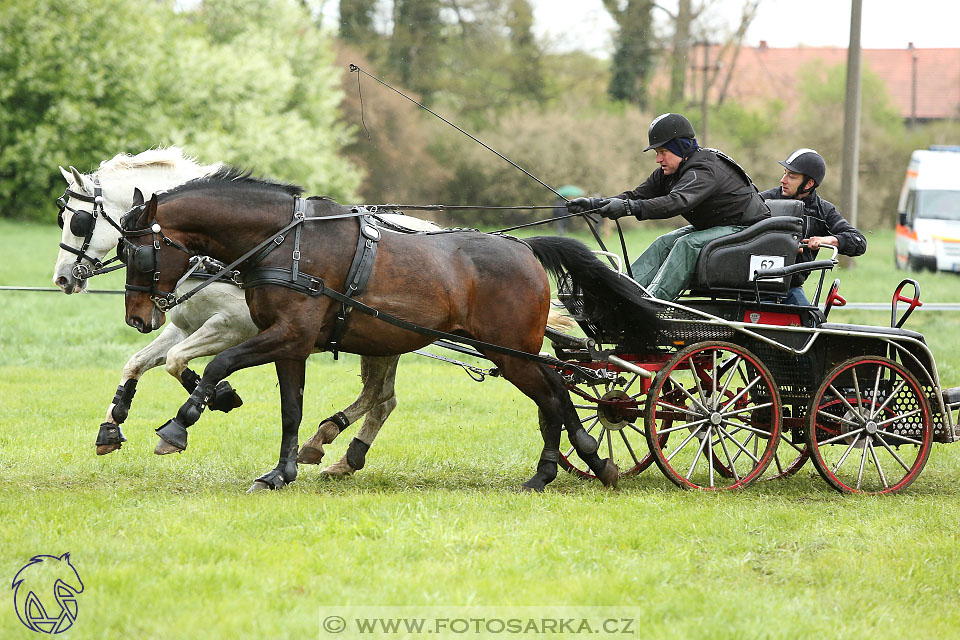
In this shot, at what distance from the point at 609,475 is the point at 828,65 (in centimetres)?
2583

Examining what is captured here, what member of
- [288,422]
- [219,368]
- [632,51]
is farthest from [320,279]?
[632,51]

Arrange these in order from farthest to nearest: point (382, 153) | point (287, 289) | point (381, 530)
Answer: point (382, 153)
point (287, 289)
point (381, 530)

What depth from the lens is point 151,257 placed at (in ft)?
19.5

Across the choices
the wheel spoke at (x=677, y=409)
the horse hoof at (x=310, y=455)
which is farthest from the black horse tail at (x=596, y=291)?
the horse hoof at (x=310, y=455)

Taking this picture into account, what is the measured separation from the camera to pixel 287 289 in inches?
235

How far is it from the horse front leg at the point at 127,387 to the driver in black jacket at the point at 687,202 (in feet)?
9.38

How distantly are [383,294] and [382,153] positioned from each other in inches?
813

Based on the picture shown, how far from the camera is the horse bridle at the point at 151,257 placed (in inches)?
234

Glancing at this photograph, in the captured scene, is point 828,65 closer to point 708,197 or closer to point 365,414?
point 708,197

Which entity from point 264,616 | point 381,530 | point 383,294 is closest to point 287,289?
point 383,294

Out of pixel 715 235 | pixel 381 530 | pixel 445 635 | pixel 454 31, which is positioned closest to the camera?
pixel 445 635

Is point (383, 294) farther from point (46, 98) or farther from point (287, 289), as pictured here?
point (46, 98)

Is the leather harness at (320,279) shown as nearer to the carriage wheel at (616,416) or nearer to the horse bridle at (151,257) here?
the horse bridle at (151,257)

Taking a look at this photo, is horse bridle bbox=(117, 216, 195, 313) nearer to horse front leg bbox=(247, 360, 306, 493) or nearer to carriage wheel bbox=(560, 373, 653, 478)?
horse front leg bbox=(247, 360, 306, 493)
